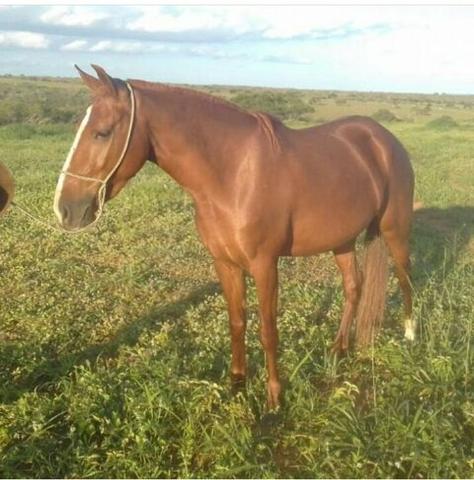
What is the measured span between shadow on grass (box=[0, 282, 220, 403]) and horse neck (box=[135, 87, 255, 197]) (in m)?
1.55

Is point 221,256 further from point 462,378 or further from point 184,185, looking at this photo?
point 462,378

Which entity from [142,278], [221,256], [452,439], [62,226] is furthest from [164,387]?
[142,278]

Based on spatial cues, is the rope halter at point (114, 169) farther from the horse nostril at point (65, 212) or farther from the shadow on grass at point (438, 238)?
the shadow on grass at point (438, 238)

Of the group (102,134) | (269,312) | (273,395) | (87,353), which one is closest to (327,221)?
(269,312)

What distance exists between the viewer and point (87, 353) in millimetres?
4250

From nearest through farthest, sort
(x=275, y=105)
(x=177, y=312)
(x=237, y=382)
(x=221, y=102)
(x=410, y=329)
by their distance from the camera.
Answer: (x=221, y=102) → (x=237, y=382) → (x=410, y=329) → (x=177, y=312) → (x=275, y=105)

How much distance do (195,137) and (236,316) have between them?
1.27m

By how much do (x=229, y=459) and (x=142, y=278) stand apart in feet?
10.5

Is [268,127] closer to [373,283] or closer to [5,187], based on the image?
[5,187]

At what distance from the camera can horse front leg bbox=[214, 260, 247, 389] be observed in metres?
3.67

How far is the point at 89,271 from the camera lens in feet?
19.7

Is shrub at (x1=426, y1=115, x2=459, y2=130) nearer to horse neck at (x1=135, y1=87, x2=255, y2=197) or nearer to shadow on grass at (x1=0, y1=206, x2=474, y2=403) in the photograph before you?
shadow on grass at (x1=0, y1=206, x2=474, y2=403)

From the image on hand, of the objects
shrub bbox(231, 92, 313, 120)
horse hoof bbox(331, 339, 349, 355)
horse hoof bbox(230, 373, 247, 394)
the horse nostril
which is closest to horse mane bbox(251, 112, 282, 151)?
the horse nostril

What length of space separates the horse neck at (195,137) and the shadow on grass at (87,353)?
1545mm
